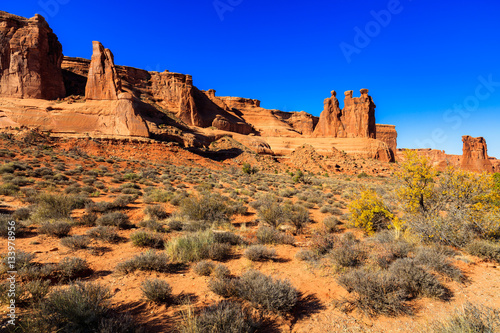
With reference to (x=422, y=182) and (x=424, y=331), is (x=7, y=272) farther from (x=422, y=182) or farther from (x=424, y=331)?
(x=422, y=182)

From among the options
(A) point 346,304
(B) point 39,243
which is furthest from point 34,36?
(A) point 346,304

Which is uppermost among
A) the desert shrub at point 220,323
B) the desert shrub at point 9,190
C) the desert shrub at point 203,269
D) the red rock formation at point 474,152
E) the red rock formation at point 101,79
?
the red rock formation at point 101,79

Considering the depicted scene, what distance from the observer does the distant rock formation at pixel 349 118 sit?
55312 millimetres

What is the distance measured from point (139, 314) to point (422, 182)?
328 inches

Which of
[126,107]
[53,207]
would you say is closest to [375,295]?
[53,207]

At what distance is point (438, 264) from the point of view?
4.45m

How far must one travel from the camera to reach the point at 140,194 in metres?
12.2

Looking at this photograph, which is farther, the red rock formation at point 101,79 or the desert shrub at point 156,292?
the red rock formation at point 101,79

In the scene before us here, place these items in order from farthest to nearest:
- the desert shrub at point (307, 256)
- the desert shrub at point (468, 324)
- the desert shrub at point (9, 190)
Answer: the desert shrub at point (9, 190) → the desert shrub at point (307, 256) → the desert shrub at point (468, 324)

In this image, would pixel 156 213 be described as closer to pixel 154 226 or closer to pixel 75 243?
pixel 154 226

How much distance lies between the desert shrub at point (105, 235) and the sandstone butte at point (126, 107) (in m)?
32.2

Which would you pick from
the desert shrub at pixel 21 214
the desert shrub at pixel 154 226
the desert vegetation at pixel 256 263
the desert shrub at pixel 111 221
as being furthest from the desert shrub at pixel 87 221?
the desert shrub at pixel 154 226

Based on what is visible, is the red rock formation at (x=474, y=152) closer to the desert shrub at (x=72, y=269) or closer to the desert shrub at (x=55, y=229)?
the desert shrub at (x=72, y=269)

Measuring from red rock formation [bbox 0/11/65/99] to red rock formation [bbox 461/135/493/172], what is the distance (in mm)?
110236
